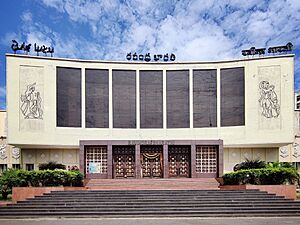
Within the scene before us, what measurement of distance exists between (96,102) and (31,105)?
6202 mm

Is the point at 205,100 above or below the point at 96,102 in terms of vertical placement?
above

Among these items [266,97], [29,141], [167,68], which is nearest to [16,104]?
[29,141]

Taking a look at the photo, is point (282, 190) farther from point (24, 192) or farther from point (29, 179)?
point (29, 179)

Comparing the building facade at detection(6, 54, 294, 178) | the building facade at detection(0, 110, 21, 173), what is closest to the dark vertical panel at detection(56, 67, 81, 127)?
the building facade at detection(6, 54, 294, 178)

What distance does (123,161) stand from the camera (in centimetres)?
3177

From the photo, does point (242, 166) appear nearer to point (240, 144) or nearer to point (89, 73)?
point (240, 144)

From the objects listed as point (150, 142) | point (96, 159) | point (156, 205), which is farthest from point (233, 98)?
point (156, 205)

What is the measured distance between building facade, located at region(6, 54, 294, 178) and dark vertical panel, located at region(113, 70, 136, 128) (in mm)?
100

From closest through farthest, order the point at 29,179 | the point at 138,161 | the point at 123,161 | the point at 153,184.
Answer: the point at 29,179 → the point at 153,184 → the point at 138,161 → the point at 123,161

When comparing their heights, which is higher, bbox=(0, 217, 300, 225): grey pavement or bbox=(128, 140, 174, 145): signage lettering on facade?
bbox=(128, 140, 174, 145): signage lettering on facade

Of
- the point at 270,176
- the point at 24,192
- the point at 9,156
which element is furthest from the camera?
the point at 9,156

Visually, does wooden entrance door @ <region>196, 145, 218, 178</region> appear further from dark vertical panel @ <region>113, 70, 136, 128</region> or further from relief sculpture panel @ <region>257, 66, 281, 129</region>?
dark vertical panel @ <region>113, 70, 136, 128</region>

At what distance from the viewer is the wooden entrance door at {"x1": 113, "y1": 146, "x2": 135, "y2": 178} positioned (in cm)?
3147

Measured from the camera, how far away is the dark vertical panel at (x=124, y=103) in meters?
33.5
